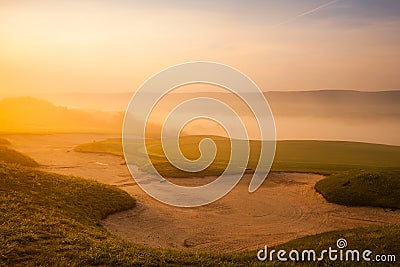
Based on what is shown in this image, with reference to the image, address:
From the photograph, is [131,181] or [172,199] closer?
[172,199]

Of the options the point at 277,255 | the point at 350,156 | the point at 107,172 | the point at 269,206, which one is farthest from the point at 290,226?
the point at 350,156

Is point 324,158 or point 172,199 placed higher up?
point 324,158

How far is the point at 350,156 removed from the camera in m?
50.9

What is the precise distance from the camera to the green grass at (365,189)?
2800 cm

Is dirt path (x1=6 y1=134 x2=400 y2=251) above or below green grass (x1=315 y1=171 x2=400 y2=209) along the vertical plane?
below

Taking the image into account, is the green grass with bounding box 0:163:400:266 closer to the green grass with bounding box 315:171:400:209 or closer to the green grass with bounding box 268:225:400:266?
the green grass with bounding box 268:225:400:266

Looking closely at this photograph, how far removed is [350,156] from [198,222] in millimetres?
33461

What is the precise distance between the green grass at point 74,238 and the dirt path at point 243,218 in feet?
9.01

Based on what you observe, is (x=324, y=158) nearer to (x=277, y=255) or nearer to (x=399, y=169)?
(x=399, y=169)

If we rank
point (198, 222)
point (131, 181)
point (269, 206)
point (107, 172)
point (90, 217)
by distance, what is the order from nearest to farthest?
point (90, 217)
point (198, 222)
point (269, 206)
point (131, 181)
point (107, 172)
